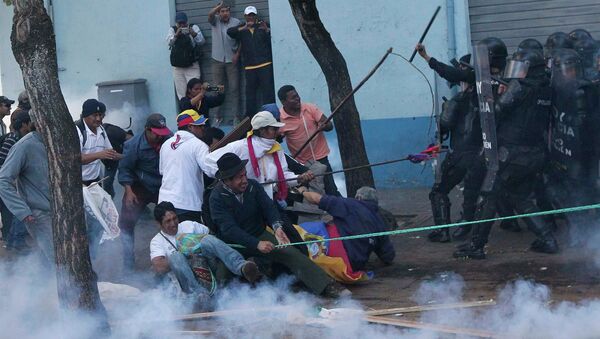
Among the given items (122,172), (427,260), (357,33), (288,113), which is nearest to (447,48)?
(357,33)

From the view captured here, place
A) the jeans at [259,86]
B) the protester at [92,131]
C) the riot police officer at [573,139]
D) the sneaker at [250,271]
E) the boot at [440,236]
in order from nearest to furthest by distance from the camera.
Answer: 1. the sneaker at [250,271]
2. the riot police officer at [573,139]
3. the protester at [92,131]
4. the boot at [440,236]
5. the jeans at [259,86]

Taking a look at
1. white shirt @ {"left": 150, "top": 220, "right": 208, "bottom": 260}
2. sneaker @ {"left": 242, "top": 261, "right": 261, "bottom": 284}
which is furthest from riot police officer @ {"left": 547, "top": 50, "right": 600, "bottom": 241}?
white shirt @ {"left": 150, "top": 220, "right": 208, "bottom": 260}

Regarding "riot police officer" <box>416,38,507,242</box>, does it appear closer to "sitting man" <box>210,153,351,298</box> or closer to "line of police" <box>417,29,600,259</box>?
"line of police" <box>417,29,600,259</box>

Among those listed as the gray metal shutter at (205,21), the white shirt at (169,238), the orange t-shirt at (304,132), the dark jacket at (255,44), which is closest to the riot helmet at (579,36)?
the orange t-shirt at (304,132)

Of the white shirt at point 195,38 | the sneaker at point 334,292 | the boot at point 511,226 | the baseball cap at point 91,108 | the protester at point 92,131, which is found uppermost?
the white shirt at point 195,38

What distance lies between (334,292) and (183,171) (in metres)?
1.83

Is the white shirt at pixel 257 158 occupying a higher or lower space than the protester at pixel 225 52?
lower

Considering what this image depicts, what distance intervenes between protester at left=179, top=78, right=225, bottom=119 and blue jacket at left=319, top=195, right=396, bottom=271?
8.79 ft

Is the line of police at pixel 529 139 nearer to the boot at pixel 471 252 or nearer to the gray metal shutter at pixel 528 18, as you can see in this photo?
the boot at pixel 471 252

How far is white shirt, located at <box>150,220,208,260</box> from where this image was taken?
24.4 ft

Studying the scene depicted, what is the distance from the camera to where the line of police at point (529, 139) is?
316 inches

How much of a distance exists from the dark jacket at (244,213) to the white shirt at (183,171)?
0.66 m

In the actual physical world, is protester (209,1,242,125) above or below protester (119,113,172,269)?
above

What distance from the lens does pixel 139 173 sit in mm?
8586
